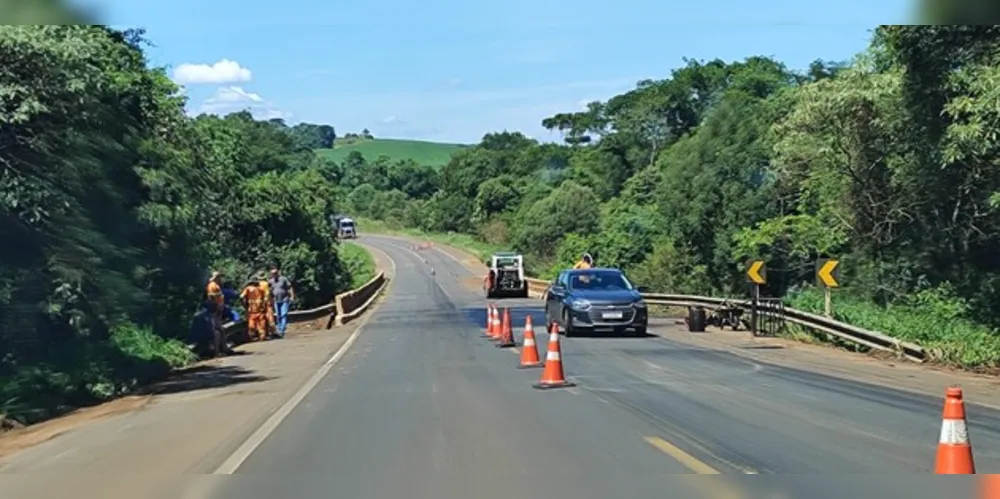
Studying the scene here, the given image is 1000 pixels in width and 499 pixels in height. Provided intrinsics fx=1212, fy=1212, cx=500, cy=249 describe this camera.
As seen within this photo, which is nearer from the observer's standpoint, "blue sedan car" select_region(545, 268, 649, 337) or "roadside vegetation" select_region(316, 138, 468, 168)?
"blue sedan car" select_region(545, 268, 649, 337)

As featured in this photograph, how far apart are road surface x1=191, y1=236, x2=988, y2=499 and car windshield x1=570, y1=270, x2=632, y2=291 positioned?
25.0 feet

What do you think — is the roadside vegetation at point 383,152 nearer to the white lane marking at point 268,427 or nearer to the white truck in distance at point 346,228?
the white truck in distance at point 346,228

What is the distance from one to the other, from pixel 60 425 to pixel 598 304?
49.6ft

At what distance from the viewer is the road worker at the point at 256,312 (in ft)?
102

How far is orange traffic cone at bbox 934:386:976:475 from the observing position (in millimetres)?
8430

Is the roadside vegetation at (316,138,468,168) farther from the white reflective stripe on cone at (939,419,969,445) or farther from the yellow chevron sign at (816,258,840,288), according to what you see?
the white reflective stripe on cone at (939,419,969,445)

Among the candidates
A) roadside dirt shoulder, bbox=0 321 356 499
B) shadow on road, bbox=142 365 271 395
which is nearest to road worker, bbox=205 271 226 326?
shadow on road, bbox=142 365 271 395

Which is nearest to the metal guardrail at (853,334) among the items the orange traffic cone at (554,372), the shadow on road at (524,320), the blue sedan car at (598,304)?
the shadow on road at (524,320)

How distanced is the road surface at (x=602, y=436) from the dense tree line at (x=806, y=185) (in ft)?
14.6

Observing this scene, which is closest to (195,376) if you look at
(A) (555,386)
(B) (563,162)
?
(A) (555,386)

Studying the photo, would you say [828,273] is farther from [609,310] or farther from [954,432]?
[954,432]

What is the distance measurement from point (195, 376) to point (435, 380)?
5006 millimetres

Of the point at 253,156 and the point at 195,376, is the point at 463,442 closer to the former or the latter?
the point at 195,376

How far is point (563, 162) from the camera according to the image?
344ft
